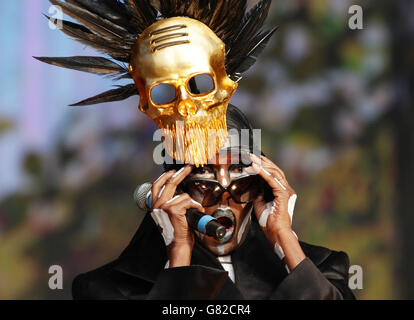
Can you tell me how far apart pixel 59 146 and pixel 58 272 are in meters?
0.61

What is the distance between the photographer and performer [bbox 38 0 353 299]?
1905 millimetres

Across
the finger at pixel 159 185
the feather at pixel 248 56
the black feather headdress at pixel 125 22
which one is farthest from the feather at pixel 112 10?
the finger at pixel 159 185

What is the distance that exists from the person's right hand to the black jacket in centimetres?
6

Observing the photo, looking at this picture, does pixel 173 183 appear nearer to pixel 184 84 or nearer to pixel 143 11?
pixel 184 84

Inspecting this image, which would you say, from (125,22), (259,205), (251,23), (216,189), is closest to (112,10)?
(125,22)

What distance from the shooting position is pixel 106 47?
2.00 meters

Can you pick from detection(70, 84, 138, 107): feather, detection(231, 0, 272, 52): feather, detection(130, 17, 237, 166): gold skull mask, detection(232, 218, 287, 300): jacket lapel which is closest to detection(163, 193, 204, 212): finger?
detection(130, 17, 237, 166): gold skull mask

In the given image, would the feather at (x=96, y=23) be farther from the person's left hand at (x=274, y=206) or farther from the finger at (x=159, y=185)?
the person's left hand at (x=274, y=206)

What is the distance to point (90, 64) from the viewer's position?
2.05m

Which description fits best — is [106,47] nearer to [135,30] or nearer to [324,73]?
[135,30]

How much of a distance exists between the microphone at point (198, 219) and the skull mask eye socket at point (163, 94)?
0.30m

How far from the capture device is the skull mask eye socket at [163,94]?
1.94m

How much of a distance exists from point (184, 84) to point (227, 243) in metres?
0.51

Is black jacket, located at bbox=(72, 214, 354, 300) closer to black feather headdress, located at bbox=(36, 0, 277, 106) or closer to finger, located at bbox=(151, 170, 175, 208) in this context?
finger, located at bbox=(151, 170, 175, 208)
